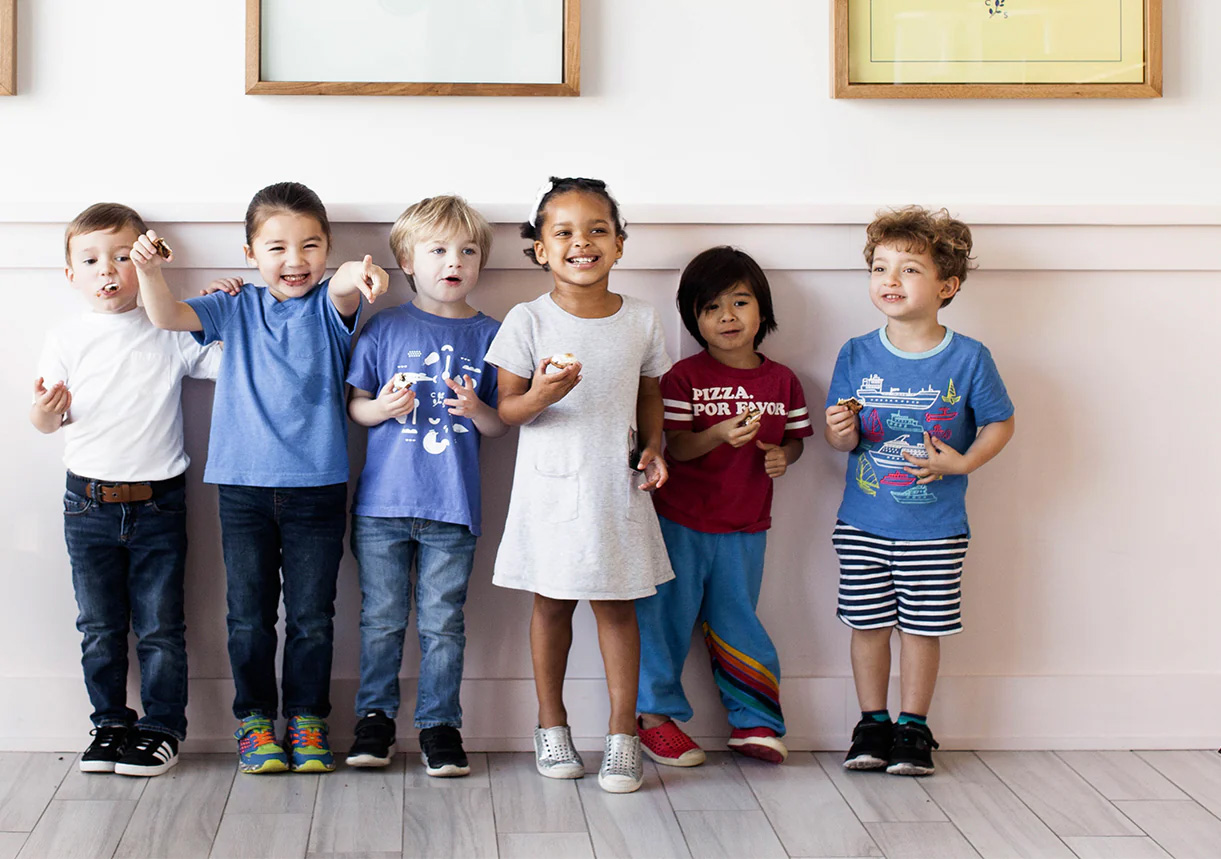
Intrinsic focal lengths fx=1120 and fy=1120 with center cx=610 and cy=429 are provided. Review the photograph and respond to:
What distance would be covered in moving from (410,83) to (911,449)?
42.3 inches

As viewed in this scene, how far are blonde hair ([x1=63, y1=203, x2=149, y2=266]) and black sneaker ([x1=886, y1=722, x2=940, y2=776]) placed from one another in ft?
5.14

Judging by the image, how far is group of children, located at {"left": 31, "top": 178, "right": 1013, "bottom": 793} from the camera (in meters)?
1.83

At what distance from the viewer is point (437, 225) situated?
1849 millimetres

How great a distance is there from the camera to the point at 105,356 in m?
1.89

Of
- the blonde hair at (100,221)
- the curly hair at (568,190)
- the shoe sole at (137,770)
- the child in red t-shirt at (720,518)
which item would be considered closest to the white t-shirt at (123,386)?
the blonde hair at (100,221)

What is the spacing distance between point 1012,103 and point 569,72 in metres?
0.81

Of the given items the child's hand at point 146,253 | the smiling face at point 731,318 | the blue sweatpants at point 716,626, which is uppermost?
the child's hand at point 146,253

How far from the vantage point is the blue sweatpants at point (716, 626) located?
6.44 feet

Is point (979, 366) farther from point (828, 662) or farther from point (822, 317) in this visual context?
point (828, 662)

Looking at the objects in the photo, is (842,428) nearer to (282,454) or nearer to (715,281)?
(715,281)

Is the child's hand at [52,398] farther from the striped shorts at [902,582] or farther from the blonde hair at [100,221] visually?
the striped shorts at [902,582]

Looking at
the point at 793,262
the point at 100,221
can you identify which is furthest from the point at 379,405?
the point at 793,262

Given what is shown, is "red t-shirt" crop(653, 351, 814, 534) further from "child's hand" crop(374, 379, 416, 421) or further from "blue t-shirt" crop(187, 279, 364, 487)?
"blue t-shirt" crop(187, 279, 364, 487)

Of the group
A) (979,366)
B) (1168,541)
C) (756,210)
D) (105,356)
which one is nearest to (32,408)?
(105,356)
